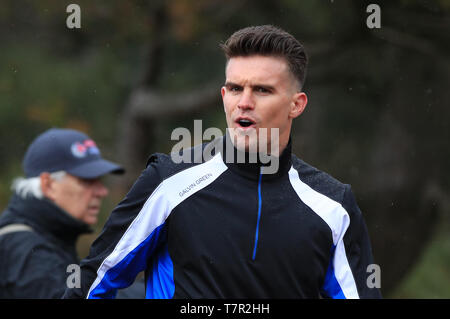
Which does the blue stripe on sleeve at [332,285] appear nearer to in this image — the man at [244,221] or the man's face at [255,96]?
the man at [244,221]

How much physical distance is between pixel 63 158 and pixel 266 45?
6.65 ft

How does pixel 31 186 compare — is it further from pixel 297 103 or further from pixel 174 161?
pixel 297 103

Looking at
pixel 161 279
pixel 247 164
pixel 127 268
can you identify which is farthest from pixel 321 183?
pixel 127 268

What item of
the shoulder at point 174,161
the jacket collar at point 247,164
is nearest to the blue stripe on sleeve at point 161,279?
the shoulder at point 174,161

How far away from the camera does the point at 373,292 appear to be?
3.13 meters

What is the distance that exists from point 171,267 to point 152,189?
1.10ft

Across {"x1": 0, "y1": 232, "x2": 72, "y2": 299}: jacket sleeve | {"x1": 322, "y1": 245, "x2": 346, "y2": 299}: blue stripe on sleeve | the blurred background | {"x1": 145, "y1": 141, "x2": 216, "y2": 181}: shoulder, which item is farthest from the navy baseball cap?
the blurred background

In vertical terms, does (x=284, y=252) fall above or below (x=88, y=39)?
below

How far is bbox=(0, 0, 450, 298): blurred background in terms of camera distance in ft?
26.8

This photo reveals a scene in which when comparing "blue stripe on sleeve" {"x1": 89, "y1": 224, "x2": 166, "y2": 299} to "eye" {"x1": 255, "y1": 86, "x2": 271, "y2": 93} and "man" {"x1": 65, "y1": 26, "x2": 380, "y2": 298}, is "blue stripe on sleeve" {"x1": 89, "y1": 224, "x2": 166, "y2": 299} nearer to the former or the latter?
"man" {"x1": 65, "y1": 26, "x2": 380, "y2": 298}

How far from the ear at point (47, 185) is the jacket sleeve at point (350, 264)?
2.04 metres
